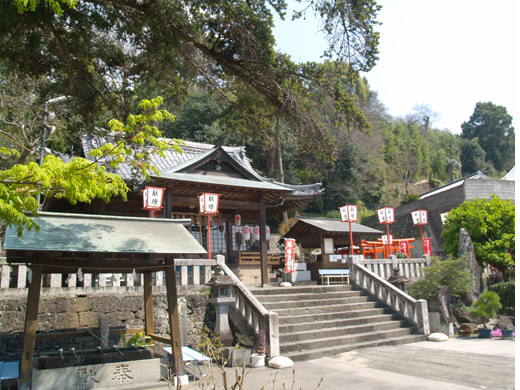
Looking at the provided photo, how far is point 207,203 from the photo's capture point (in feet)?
45.4

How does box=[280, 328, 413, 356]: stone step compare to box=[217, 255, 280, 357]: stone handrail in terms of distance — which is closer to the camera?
box=[217, 255, 280, 357]: stone handrail

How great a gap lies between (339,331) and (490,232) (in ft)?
35.9

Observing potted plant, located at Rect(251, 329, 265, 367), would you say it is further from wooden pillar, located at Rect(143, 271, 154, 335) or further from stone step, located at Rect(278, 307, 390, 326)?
wooden pillar, located at Rect(143, 271, 154, 335)

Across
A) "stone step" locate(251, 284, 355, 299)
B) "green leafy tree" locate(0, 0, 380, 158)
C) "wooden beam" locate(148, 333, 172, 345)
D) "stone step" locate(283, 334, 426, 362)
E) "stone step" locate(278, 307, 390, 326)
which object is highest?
"green leafy tree" locate(0, 0, 380, 158)

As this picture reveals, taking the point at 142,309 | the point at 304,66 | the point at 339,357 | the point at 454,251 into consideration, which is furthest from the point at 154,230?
the point at 454,251

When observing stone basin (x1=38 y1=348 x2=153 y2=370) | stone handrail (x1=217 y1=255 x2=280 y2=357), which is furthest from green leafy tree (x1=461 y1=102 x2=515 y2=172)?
stone basin (x1=38 y1=348 x2=153 y2=370)

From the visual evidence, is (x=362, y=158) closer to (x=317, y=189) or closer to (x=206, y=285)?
(x=317, y=189)

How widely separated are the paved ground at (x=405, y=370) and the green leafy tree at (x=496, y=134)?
48070 mm

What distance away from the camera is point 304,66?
7891mm

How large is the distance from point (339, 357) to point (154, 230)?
204 inches

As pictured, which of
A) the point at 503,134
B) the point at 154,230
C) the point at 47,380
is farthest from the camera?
the point at 503,134

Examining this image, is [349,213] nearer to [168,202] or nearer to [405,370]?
[168,202]

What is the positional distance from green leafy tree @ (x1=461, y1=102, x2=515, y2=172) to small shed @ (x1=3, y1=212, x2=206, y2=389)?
176 ft

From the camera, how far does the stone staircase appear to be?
950 centimetres
